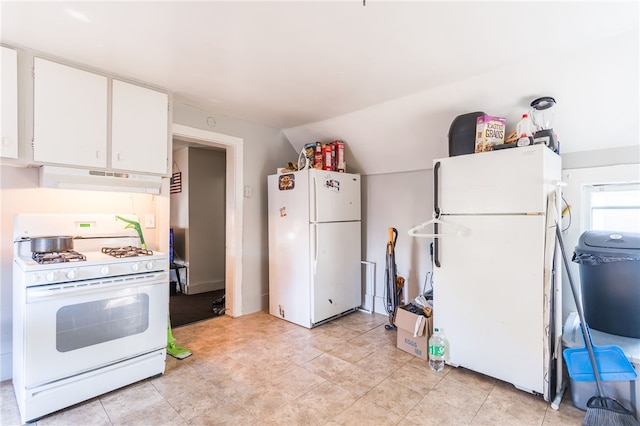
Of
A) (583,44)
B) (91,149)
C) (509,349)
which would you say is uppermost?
(583,44)

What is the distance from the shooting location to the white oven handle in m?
1.84

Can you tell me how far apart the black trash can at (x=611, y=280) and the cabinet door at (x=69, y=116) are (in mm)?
3570

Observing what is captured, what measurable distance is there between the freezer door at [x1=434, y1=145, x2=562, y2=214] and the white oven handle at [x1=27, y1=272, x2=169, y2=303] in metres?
2.23

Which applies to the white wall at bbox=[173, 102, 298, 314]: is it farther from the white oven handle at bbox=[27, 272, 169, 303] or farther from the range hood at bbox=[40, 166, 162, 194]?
the white oven handle at bbox=[27, 272, 169, 303]

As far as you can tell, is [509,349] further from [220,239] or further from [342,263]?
[220,239]

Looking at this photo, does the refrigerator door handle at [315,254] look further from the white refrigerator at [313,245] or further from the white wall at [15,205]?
the white wall at [15,205]

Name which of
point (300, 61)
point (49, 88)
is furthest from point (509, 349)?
point (49, 88)

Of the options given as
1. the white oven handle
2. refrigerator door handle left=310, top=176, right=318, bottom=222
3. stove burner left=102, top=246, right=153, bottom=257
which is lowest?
the white oven handle

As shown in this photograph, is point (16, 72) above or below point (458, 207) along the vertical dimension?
above

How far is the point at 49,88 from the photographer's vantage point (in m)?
2.13

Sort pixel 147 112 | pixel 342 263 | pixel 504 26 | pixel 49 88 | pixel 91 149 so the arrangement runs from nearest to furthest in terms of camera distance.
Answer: pixel 504 26 → pixel 49 88 → pixel 91 149 → pixel 147 112 → pixel 342 263

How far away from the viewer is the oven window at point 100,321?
1.95 metres

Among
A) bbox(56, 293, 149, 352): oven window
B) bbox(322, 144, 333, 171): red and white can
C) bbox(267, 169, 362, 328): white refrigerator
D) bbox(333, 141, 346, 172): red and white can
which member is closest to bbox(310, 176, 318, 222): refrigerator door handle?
bbox(267, 169, 362, 328): white refrigerator

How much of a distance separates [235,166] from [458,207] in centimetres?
242
